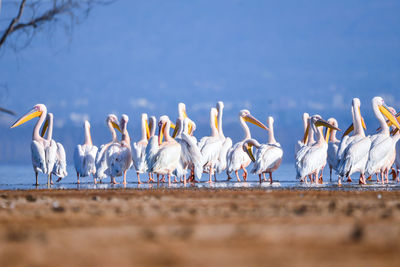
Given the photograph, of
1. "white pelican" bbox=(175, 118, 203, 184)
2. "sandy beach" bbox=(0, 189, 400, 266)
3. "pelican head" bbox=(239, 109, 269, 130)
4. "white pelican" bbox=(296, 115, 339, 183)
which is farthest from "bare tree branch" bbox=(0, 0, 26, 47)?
"pelican head" bbox=(239, 109, 269, 130)

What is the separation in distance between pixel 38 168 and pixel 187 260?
49.9 ft

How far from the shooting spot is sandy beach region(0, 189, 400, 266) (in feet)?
13.0

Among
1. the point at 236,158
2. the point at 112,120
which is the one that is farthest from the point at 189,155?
the point at 112,120

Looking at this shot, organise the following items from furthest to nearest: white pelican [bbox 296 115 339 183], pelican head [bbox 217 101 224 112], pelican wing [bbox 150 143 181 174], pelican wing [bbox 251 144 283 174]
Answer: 1. pelican head [bbox 217 101 224 112]
2. pelican wing [bbox 251 144 283 174]
3. white pelican [bbox 296 115 339 183]
4. pelican wing [bbox 150 143 181 174]

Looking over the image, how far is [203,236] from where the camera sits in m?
4.98

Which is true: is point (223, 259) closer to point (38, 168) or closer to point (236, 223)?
point (236, 223)

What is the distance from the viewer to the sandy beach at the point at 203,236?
3947 mm

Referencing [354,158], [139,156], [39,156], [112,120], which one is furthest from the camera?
[112,120]

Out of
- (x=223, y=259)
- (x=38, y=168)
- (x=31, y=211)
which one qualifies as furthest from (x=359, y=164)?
(x=223, y=259)

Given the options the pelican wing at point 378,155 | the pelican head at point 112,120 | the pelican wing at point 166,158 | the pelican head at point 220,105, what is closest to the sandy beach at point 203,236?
the pelican wing at point 166,158

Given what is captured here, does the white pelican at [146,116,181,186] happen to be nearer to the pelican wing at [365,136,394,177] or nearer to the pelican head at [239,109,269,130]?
the pelican wing at [365,136,394,177]

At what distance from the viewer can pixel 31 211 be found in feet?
25.3

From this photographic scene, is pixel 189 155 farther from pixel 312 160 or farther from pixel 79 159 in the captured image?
pixel 79 159

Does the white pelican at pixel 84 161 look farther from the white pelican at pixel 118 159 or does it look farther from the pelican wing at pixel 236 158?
the pelican wing at pixel 236 158
